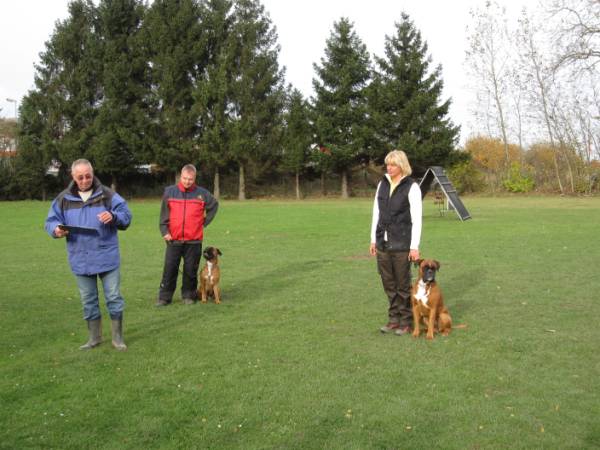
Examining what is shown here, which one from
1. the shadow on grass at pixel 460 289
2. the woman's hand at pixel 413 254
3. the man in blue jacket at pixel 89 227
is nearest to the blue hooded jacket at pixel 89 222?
the man in blue jacket at pixel 89 227

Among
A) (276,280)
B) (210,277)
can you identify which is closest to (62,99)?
(276,280)

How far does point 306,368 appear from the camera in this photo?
17.4 ft

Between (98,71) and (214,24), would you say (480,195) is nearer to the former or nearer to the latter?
(214,24)

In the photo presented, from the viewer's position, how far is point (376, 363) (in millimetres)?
5430

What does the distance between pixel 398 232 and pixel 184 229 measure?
3250 millimetres

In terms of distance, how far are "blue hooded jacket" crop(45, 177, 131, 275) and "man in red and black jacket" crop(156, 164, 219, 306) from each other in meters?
2.23

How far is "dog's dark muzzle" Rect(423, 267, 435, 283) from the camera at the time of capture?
237 inches

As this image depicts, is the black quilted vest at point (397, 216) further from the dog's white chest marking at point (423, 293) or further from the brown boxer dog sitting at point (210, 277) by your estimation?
the brown boxer dog sitting at point (210, 277)

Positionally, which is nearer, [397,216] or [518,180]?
[397,216]

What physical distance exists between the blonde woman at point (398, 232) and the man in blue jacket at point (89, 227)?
2.69 m

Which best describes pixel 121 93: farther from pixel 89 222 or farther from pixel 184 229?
pixel 89 222

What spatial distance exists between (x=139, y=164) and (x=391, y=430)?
43.8 metres

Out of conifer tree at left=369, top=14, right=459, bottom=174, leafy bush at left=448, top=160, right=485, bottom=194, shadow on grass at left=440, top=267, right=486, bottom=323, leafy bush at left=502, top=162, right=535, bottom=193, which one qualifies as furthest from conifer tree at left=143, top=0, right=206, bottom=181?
shadow on grass at left=440, top=267, right=486, bottom=323

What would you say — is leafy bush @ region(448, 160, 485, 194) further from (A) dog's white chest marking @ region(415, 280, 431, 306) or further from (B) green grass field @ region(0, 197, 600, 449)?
(A) dog's white chest marking @ region(415, 280, 431, 306)
